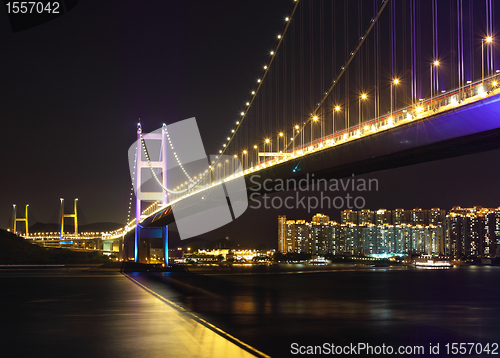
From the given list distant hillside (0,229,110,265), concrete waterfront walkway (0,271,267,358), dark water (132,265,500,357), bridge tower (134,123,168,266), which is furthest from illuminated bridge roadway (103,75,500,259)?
distant hillside (0,229,110,265)

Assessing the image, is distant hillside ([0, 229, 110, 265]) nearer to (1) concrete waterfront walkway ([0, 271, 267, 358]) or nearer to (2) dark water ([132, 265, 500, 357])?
(2) dark water ([132, 265, 500, 357])

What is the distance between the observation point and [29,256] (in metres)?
66.5

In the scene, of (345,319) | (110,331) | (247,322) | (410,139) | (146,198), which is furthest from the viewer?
(146,198)

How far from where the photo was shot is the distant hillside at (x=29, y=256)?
2497 inches

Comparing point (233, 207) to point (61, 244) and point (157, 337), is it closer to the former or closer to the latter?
point (157, 337)

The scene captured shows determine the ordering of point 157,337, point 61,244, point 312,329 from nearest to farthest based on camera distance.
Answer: point 157,337
point 312,329
point 61,244

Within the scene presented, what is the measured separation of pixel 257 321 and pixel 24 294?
11556mm

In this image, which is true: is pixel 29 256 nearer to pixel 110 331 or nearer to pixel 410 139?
pixel 410 139

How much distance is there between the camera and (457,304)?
17031 mm

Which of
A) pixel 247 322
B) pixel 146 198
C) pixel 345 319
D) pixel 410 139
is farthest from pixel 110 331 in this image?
pixel 146 198

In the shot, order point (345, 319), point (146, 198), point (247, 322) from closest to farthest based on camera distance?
point (247, 322) < point (345, 319) < point (146, 198)

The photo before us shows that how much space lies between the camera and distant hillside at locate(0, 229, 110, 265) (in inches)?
2497

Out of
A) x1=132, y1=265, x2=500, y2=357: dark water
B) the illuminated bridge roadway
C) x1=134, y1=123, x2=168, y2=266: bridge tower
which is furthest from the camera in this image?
x1=134, y1=123, x2=168, y2=266: bridge tower

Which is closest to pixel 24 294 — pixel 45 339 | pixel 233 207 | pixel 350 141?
pixel 45 339
